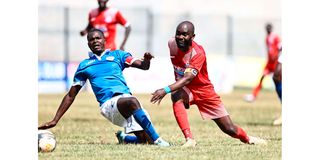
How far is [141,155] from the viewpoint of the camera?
32.3ft

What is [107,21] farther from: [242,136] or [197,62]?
[197,62]

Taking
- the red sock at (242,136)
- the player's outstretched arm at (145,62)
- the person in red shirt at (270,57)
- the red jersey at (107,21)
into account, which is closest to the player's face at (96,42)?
the player's outstretched arm at (145,62)

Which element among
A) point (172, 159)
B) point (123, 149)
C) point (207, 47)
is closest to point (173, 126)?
point (123, 149)

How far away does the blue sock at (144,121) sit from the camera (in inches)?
424

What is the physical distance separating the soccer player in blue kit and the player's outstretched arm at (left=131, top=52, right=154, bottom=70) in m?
0.04

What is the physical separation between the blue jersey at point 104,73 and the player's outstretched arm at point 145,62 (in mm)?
293

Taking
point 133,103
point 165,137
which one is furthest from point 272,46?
point 133,103

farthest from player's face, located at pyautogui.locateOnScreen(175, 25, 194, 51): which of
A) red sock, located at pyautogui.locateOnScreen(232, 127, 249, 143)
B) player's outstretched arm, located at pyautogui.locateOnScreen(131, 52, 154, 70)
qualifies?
red sock, located at pyautogui.locateOnScreen(232, 127, 249, 143)

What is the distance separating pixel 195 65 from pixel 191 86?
0.49 metres
